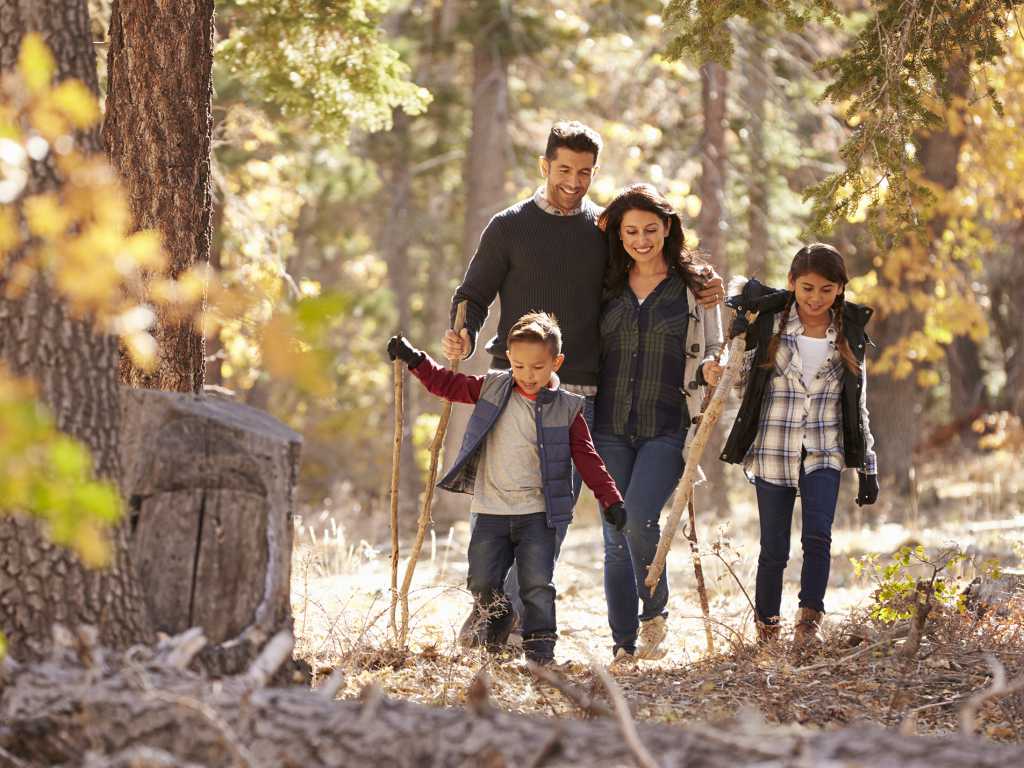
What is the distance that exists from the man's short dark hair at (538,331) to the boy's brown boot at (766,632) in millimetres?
1549

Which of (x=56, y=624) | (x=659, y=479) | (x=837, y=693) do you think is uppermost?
(x=659, y=479)

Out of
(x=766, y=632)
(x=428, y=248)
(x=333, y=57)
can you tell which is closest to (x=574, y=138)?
(x=766, y=632)

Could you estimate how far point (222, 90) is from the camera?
11.6m

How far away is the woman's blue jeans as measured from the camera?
550 cm

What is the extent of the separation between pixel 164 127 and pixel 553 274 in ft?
6.10

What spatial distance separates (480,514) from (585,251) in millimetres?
1342

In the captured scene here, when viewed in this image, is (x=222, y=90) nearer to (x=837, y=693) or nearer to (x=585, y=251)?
(x=585, y=251)

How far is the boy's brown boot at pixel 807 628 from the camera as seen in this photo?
5238mm

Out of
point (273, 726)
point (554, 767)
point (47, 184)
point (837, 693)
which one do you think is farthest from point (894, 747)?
point (47, 184)

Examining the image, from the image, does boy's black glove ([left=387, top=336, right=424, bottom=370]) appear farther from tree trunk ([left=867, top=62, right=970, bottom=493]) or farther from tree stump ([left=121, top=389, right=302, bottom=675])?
tree trunk ([left=867, top=62, right=970, bottom=493])

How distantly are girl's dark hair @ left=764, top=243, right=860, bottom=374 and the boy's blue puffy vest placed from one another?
3.41 feet

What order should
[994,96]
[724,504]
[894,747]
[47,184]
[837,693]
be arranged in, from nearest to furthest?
[894,747] → [47,184] → [837,693] → [994,96] → [724,504]

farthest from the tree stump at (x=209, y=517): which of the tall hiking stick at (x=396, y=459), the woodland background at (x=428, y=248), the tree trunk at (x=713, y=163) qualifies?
the tree trunk at (x=713, y=163)

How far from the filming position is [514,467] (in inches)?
209
